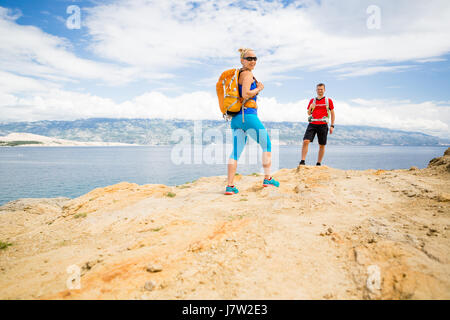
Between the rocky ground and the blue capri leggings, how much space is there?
4.35 feet

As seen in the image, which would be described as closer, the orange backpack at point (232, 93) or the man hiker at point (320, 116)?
the orange backpack at point (232, 93)

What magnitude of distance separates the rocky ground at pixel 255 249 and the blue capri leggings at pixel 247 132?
132 centimetres

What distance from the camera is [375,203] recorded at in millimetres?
6027

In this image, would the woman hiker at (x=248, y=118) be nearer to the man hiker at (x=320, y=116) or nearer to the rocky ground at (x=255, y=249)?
the rocky ground at (x=255, y=249)

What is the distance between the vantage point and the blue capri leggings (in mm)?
6852

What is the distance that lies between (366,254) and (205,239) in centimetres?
246

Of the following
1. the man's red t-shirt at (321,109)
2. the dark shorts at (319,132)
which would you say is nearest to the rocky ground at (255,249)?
the dark shorts at (319,132)

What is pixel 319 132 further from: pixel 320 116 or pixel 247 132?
pixel 247 132

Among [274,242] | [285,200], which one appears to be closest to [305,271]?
[274,242]

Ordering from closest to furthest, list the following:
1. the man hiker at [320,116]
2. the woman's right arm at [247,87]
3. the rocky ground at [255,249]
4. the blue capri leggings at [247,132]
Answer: the rocky ground at [255,249], the woman's right arm at [247,87], the blue capri leggings at [247,132], the man hiker at [320,116]

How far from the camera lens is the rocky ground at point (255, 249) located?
3029 millimetres

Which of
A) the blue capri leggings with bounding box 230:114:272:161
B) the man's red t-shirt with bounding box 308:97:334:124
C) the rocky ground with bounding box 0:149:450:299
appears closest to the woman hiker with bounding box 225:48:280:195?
the blue capri leggings with bounding box 230:114:272:161

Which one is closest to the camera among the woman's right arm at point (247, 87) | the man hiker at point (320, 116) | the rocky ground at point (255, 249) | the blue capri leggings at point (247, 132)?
the rocky ground at point (255, 249)

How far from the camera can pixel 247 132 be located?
23.1 feet
